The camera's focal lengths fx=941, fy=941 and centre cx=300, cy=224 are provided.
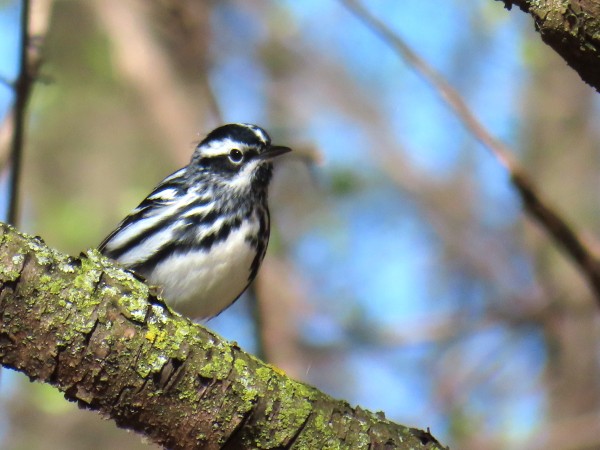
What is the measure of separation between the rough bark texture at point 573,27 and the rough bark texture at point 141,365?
1267 millimetres

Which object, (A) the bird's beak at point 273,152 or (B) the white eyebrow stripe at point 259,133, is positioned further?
(B) the white eyebrow stripe at point 259,133

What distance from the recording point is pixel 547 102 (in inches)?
390

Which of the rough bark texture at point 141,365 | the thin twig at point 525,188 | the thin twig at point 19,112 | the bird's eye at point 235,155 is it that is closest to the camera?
the rough bark texture at point 141,365

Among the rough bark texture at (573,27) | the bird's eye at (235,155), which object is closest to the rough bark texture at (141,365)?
the rough bark texture at (573,27)

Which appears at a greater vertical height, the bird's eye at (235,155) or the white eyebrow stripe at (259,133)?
the white eyebrow stripe at (259,133)

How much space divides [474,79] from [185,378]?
8.38 meters

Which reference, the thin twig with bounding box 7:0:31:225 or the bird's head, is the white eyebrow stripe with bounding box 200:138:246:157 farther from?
the thin twig with bounding box 7:0:31:225

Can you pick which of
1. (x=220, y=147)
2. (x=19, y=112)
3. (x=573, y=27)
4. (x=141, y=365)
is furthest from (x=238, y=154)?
(x=573, y=27)

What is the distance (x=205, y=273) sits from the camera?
4602mm

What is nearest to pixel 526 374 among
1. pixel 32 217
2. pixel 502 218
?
pixel 502 218

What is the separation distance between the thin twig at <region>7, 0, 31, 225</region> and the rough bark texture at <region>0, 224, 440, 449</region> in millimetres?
1896

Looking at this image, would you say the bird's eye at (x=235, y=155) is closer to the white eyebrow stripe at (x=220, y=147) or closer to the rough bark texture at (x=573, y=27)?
the white eyebrow stripe at (x=220, y=147)

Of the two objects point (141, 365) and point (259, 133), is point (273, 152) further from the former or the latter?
point (141, 365)

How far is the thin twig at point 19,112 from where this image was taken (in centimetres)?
446
